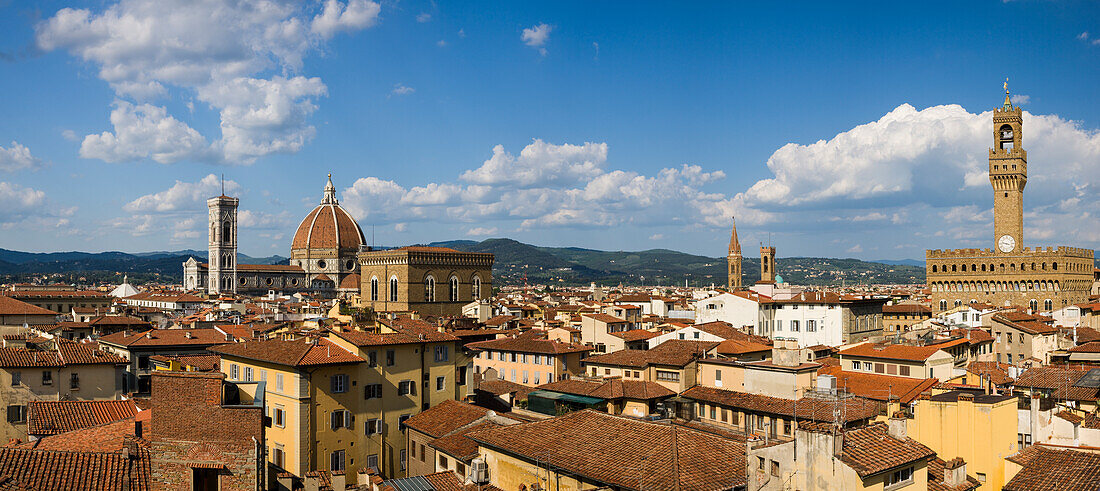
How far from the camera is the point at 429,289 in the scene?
98.4m

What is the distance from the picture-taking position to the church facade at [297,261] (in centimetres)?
17062

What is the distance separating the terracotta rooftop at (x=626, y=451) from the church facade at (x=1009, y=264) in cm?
7496

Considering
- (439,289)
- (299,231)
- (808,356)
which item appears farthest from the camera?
(299,231)

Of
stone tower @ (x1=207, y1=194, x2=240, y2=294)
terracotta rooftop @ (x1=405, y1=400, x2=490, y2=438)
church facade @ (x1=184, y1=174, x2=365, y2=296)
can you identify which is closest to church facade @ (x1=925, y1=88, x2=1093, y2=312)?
terracotta rooftop @ (x1=405, y1=400, x2=490, y2=438)

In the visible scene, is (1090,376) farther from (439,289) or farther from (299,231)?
(299,231)

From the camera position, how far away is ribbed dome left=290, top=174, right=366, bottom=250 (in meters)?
174

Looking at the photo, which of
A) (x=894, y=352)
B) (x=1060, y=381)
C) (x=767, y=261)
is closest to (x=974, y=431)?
(x=1060, y=381)

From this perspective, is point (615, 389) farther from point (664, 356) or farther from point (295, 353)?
point (295, 353)

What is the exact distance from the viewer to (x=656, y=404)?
32375 mm

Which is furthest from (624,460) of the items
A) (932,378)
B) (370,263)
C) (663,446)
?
(370,263)

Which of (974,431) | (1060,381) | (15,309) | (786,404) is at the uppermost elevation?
(15,309)

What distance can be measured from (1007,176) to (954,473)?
85.1 m

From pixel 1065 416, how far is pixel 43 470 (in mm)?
22529

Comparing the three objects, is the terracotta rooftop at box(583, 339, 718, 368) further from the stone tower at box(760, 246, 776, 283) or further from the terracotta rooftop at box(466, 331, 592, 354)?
the stone tower at box(760, 246, 776, 283)
